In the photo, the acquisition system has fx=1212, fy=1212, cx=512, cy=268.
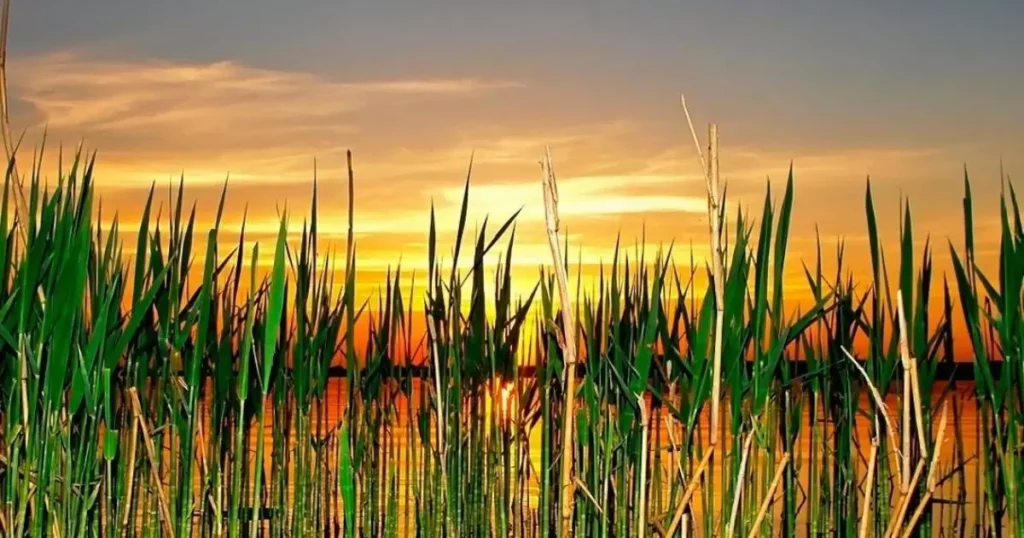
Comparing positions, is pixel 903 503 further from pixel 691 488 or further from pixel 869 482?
pixel 691 488

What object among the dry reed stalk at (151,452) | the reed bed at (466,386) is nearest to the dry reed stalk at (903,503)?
the reed bed at (466,386)

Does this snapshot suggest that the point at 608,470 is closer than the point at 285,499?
Yes

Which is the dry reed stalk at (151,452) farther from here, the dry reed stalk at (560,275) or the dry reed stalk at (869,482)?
the dry reed stalk at (869,482)

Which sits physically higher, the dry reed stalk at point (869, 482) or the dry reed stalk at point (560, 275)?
the dry reed stalk at point (560, 275)

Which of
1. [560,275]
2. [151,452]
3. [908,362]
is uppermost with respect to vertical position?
[560,275]

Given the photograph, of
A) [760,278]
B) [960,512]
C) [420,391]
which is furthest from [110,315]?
[960,512]

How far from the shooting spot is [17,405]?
13.1ft

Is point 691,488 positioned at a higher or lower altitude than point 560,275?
lower

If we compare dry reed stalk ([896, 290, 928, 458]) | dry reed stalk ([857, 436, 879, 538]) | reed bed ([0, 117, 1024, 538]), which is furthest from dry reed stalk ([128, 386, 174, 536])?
dry reed stalk ([896, 290, 928, 458])

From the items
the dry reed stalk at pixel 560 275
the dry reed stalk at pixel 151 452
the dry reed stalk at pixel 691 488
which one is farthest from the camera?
the dry reed stalk at pixel 151 452

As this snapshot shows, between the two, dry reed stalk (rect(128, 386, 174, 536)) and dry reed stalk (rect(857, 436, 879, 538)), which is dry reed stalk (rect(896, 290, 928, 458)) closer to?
dry reed stalk (rect(857, 436, 879, 538))

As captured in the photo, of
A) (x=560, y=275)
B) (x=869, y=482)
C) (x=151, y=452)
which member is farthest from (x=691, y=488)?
(x=151, y=452)

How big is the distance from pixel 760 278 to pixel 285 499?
2.49 meters

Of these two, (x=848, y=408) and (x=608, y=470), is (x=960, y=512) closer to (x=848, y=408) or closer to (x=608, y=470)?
(x=848, y=408)
